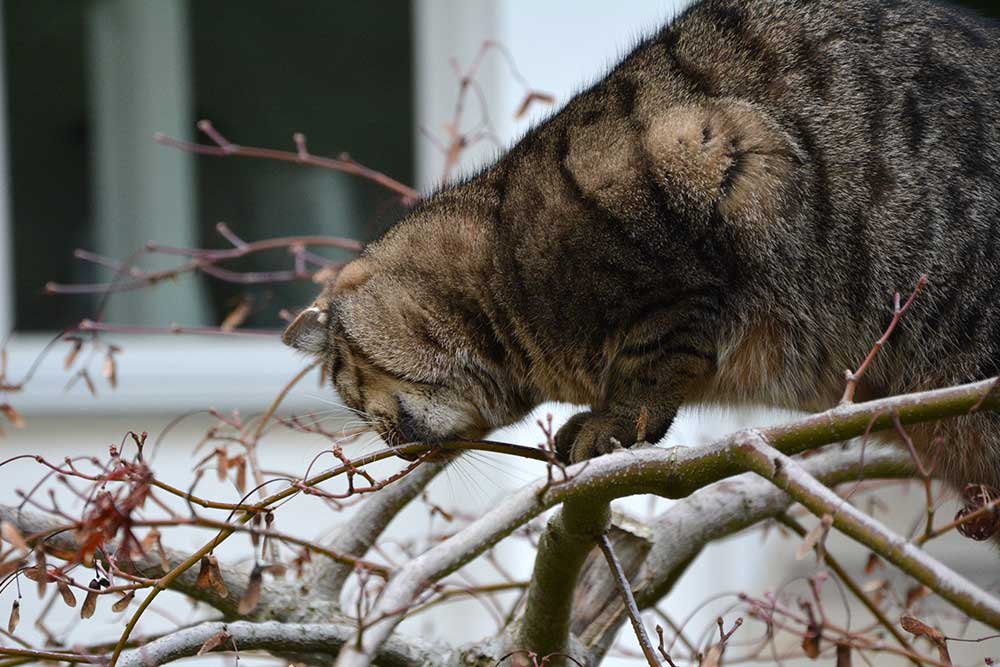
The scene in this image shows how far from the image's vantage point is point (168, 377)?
320 centimetres

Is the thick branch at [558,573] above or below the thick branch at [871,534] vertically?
below

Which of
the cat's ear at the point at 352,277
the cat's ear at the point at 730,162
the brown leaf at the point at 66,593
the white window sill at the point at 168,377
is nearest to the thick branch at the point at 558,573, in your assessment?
the brown leaf at the point at 66,593

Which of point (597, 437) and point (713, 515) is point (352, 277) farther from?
point (713, 515)

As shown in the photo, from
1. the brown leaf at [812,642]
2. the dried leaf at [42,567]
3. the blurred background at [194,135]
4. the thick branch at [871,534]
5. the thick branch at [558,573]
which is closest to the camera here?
the thick branch at [871,534]

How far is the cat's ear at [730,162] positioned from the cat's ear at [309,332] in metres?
0.54

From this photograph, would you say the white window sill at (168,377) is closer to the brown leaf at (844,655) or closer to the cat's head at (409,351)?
the cat's head at (409,351)

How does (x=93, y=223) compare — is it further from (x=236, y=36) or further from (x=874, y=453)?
(x=874, y=453)

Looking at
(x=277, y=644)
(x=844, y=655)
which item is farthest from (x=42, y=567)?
(x=844, y=655)

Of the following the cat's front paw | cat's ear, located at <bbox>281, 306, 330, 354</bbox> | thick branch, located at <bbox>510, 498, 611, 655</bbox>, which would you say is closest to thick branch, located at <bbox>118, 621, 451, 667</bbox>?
thick branch, located at <bbox>510, 498, 611, 655</bbox>

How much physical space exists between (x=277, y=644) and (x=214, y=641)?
0.40 feet

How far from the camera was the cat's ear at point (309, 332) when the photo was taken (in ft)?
5.47

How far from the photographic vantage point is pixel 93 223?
3.45 m

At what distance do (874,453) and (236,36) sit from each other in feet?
8.20

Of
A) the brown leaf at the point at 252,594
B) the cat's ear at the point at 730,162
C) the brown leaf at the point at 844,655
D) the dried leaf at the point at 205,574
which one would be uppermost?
the cat's ear at the point at 730,162
